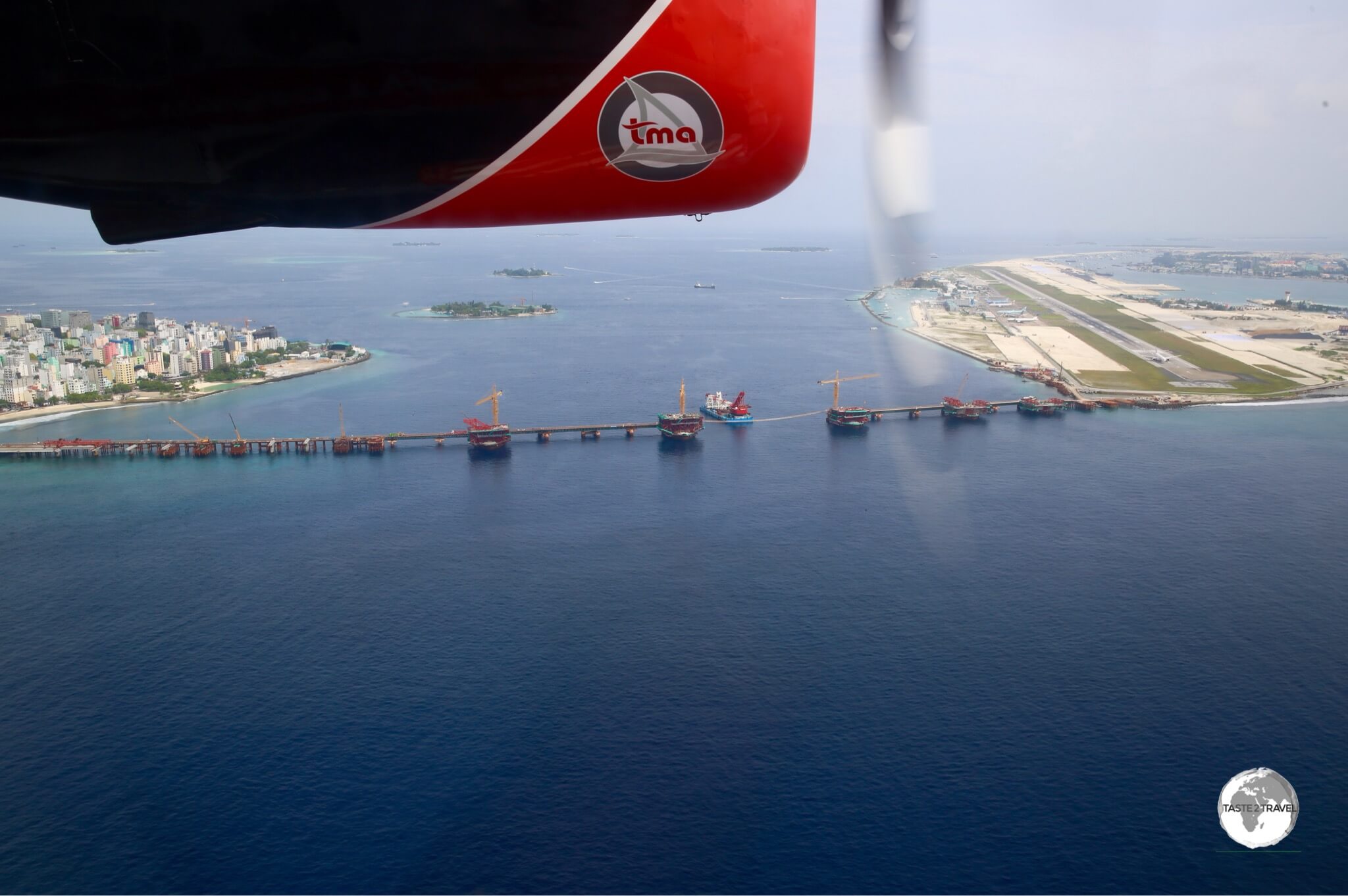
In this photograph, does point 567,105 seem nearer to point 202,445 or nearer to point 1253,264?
point 202,445

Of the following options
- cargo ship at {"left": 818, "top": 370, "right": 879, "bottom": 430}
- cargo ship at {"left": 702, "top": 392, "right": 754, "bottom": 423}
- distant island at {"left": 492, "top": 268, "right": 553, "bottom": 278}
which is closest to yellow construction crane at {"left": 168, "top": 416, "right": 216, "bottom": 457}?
cargo ship at {"left": 702, "top": 392, "right": 754, "bottom": 423}

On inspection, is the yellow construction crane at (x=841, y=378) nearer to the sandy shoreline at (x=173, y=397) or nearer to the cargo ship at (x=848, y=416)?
the cargo ship at (x=848, y=416)

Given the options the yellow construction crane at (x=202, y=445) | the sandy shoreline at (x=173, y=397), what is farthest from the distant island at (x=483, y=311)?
the yellow construction crane at (x=202, y=445)

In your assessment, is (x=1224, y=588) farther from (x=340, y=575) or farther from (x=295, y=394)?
(x=295, y=394)

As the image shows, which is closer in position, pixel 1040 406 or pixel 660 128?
pixel 660 128

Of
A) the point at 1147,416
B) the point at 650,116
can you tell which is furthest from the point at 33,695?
the point at 1147,416

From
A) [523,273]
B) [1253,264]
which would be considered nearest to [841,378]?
[523,273]

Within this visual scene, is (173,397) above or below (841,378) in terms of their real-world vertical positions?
above
